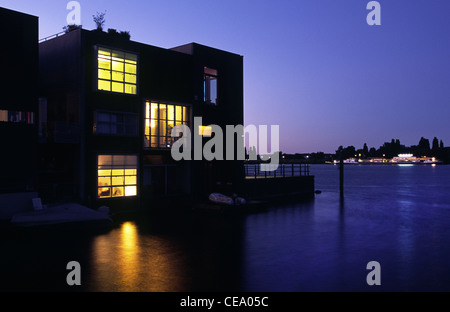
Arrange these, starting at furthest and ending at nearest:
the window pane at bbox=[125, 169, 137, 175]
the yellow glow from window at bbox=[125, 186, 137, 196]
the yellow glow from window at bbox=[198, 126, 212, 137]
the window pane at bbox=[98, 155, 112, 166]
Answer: the yellow glow from window at bbox=[198, 126, 212, 137] < the window pane at bbox=[125, 169, 137, 175] < the yellow glow from window at bbox=[125, 186, 137, 196] < the window pane at bbox=[98, 155, 112, 166]

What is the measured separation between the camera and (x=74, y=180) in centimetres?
2475

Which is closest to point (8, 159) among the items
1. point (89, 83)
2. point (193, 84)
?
point (89, 83)

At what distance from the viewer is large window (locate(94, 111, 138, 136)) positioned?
24989mm

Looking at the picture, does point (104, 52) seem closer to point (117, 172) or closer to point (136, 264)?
point (117, 172)

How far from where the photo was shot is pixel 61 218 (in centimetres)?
1842

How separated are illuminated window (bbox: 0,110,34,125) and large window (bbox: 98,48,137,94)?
15.7ft

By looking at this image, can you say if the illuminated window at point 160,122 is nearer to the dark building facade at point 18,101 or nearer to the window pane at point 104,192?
the window pane at point 104,192

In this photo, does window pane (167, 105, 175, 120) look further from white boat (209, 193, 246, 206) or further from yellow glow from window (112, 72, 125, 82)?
white boat (209, 193, 246, 206)

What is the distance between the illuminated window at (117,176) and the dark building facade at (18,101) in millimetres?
4072

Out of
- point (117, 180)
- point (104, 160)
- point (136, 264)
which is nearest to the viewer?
point (136, 264)

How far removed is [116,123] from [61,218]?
8.88 meters

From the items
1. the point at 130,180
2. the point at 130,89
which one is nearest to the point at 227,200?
the point at 130,180

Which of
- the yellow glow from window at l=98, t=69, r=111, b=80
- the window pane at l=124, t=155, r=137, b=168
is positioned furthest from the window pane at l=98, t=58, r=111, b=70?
the window pane at l=124, t=155, r=137, b=168
